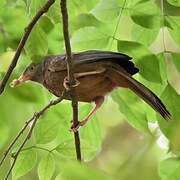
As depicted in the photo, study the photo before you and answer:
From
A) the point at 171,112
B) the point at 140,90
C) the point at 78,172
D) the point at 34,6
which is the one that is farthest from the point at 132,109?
the point at 78,172

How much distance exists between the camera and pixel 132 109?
8.13 feet

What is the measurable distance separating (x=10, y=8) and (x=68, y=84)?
0.65 m

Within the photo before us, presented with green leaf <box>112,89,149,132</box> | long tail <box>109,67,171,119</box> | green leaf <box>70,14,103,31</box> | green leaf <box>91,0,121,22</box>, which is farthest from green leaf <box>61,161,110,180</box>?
green leaf <box>70,14,103,31</box>

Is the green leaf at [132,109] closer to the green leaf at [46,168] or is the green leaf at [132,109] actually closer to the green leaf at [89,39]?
the green leaf at [89,39]

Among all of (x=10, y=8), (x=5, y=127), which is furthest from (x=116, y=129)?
(x=5, y=127)

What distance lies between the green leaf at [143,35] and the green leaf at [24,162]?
0.84 meters

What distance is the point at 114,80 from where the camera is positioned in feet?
8.93

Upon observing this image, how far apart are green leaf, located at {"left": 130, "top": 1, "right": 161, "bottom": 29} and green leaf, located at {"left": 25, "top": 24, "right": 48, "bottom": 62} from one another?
0.47 metres

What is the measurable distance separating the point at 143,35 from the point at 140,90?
312mm

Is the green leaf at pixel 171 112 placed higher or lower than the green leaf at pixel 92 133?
higher

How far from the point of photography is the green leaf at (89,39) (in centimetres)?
246

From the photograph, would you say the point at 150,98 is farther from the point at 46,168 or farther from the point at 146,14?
the point at 46,168

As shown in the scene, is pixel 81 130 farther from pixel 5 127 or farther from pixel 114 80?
pixel 5 127

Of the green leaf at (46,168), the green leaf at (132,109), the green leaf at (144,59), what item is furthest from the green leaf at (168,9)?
the green leaf at (46,168)
